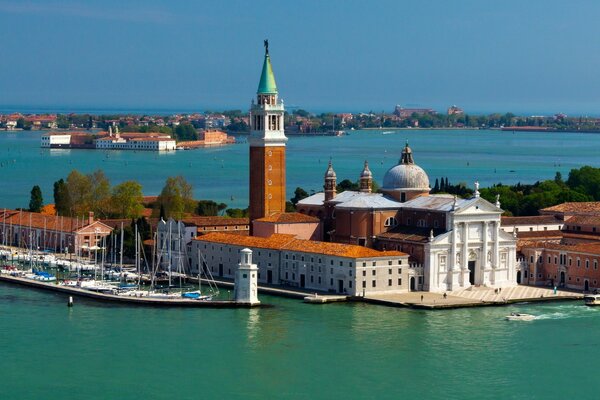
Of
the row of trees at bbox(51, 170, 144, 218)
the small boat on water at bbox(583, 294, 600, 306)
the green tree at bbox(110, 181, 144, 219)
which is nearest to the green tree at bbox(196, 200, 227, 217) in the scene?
the row of trees at bbox(51, 170, 144, 218)

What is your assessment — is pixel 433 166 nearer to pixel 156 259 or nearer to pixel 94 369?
pixel 156 259

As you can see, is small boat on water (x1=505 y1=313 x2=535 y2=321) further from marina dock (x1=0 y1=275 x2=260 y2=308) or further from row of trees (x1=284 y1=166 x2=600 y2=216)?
row of trees (x1=284 y1=166 x2=600 y2=216)

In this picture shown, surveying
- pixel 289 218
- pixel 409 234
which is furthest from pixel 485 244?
pixel 289 218

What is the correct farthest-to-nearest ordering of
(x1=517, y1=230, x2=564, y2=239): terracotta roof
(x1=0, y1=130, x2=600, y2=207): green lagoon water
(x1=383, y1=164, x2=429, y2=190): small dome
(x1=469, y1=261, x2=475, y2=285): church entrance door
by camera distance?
(x1=0, y1=130, x2=600, y2=207): green lagoon water → (x1=517, y1=230, x2=564, y2=239): terracotta roof → (x1=383, y1=164, x2=429, y2=190): small dome → (x1=469, y1=261, x2=475, y2=285): church entrance door

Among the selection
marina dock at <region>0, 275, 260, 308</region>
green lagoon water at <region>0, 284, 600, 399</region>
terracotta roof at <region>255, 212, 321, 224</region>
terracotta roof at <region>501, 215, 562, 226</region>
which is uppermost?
terracotta roof at <region>255, 212, 321, 224</region>

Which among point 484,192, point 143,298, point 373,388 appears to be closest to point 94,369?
point 373,388

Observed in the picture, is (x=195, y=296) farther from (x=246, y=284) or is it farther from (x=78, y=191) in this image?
(x=78, y=191)
